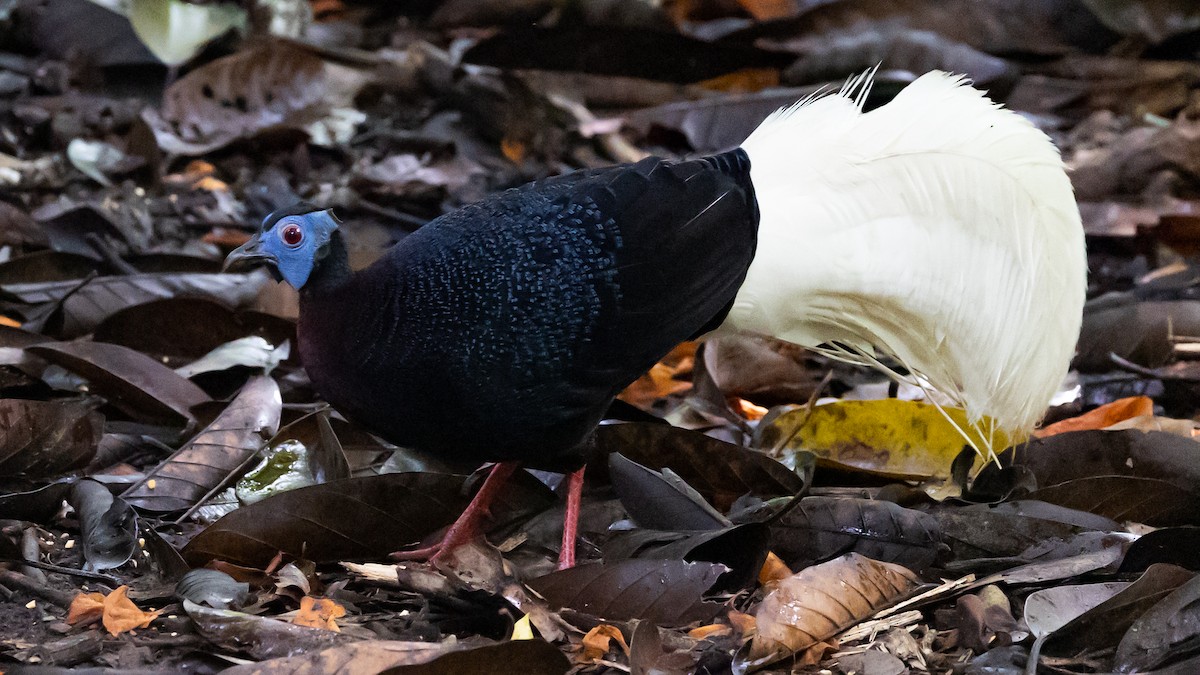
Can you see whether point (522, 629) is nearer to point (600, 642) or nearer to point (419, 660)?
point (600, 642)

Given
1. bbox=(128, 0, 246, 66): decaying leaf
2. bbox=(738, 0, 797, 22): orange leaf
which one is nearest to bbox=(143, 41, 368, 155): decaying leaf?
bbox=(128, 0, 246, 66): decaying leaf

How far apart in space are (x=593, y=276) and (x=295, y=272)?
69 cm

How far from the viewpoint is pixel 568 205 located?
9.62 feet

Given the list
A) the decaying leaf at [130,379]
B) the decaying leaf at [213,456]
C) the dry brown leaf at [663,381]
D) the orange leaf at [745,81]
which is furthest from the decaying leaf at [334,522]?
the orange leaf at [745,81]

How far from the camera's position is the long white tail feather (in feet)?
9.77

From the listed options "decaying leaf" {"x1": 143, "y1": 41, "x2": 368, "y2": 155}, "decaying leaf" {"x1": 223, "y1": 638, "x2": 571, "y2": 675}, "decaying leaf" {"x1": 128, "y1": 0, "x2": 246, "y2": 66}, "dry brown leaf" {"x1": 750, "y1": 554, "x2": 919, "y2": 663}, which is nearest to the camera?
"decaying leaf" {"x1": 223, "y1": 638, "x2": 571, "y2": 675}

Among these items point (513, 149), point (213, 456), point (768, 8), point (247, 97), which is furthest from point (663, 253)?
point (768, 8)

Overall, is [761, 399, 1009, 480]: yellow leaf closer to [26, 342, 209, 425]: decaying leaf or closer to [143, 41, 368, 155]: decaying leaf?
[26, 342, 209, 425]: decaying leaf

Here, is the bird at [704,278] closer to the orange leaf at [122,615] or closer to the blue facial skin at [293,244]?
the blue facial skin at [293,244]

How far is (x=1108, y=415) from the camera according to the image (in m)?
3.58

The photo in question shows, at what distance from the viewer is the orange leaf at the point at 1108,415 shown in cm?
354

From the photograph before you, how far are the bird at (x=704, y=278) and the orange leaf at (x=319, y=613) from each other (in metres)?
0.36

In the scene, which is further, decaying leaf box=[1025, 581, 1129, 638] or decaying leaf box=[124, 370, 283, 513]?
decaying leaf box=[124, 370, 283, 513]

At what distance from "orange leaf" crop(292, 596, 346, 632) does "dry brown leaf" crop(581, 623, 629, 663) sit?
50 cm
